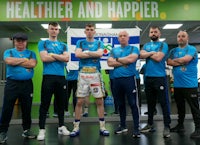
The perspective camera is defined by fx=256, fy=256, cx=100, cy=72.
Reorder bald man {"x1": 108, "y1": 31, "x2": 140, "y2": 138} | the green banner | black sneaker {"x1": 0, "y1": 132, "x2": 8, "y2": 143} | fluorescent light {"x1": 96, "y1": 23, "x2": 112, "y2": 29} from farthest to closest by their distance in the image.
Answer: fluorescent light {"x1": 96, "y1": 23, "x2": 112, "y2": 29} → the green banner → bald man {"x1": 108, "y1": 31, "x2": 140, "y2": 138} → black sneaker {"x1": 0, "y1": 132, "x2": 8, "y2": 143}

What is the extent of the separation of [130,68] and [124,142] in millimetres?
988

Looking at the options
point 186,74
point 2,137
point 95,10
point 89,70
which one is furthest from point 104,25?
point 2,137

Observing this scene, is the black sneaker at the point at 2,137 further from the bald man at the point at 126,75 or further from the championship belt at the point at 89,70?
the bald man at the point at 126,75

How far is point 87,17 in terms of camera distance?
520 centimetres

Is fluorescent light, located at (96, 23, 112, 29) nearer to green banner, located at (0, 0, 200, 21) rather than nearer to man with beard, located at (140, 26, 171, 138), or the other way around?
green banner, located at (0, 0, 200, 21)

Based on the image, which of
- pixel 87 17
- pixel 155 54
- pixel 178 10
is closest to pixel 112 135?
pixel 155 54

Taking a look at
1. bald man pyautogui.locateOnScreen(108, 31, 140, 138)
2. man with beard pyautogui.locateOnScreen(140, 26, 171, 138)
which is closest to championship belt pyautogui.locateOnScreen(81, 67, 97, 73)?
bald man pyautogui.locateOnScreen(108, 31, 140, 138)

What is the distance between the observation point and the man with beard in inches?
137

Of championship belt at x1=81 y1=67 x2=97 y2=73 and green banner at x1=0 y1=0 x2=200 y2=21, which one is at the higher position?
green banner at x1=0 y1=0 x2=200 y2=21

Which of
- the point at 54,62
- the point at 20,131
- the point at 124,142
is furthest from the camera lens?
the point at 20,131

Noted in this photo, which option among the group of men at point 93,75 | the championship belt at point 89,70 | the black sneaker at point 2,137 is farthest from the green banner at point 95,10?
the black sneaker at point 2,137

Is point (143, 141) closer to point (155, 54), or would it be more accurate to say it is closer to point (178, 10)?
point (155, 54)

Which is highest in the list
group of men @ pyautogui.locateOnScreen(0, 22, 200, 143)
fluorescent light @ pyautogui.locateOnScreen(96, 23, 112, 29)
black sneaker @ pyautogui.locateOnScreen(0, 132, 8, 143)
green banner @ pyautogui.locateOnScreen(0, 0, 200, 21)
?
green banner @ pyautogui.locateOnScreen(0, 0, 200, 21)

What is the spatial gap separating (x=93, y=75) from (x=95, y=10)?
7.09 feet
